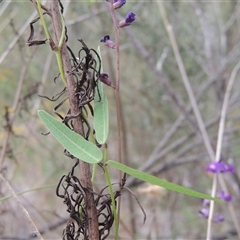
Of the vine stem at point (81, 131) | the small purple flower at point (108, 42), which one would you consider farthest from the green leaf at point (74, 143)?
the small purple flower at point (108, 42)

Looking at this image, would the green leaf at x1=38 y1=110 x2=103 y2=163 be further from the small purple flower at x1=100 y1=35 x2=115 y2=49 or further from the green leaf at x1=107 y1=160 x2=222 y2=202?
the small purple flower at x1=100 y1=35 x2=115 y2=49

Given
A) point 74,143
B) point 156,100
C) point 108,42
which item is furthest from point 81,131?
point 156,100

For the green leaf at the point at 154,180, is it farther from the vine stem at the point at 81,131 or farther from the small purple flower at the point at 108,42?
the small purple flower at the point at 108,42

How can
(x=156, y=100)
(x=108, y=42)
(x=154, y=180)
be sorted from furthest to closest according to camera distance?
1. (x=156, y=100)
2. (x=108, y=42)
3. (x=154, y=180)

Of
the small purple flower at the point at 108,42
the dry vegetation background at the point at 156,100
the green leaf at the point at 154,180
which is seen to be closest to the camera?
the green leaf at the point at 154,180

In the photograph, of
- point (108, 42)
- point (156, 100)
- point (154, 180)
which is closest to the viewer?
point (154, 180)

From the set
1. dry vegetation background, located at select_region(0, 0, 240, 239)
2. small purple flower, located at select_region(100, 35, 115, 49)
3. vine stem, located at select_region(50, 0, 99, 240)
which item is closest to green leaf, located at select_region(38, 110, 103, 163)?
vine stem, located at select_region(50, 0, 99, 240)

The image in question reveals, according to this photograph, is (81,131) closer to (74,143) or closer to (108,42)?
(74,143)

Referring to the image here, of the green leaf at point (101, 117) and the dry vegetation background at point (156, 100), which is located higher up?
the green leaf at point (101, 117)

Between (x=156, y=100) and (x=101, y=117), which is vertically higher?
(x=101, y=117)
